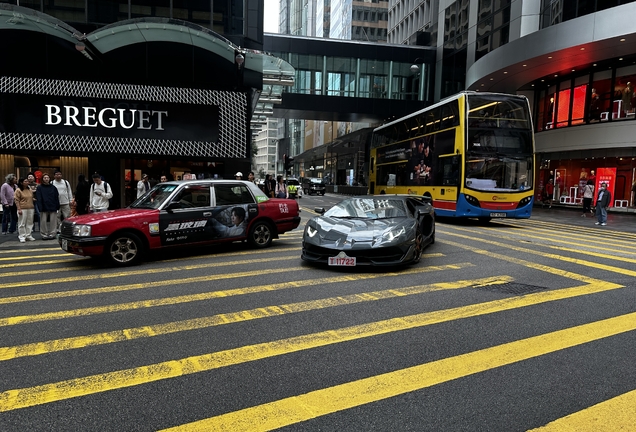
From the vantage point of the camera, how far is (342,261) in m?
7.30

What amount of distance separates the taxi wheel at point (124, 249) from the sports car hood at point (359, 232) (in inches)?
129

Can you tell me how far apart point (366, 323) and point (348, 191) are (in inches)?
1750

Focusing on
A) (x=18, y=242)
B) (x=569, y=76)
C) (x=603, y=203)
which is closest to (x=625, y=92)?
(x=569, y=76)

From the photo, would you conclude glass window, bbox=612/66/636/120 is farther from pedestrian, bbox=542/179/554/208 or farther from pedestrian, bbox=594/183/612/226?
pedestrian, bbox=594/183/612/226

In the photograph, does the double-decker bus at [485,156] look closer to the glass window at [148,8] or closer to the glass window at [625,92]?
the glass window at [148,8]

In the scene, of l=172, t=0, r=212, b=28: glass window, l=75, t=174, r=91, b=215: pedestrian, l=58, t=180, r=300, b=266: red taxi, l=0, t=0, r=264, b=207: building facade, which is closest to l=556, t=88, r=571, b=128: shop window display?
l=0, t=0, r=264, b=207: building facade

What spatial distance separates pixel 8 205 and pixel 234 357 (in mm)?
12370

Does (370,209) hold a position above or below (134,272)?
above

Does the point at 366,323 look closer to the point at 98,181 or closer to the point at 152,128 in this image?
the point at 98,181

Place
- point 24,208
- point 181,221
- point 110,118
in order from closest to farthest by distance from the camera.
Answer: point 181,221, point 24,208, point 110,118

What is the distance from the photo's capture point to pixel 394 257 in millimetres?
7422

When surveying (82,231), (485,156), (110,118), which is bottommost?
(82,231)

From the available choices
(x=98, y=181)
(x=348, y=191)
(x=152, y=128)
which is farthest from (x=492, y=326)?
(x=348, y=191)

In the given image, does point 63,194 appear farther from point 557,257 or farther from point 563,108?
point 563,108
